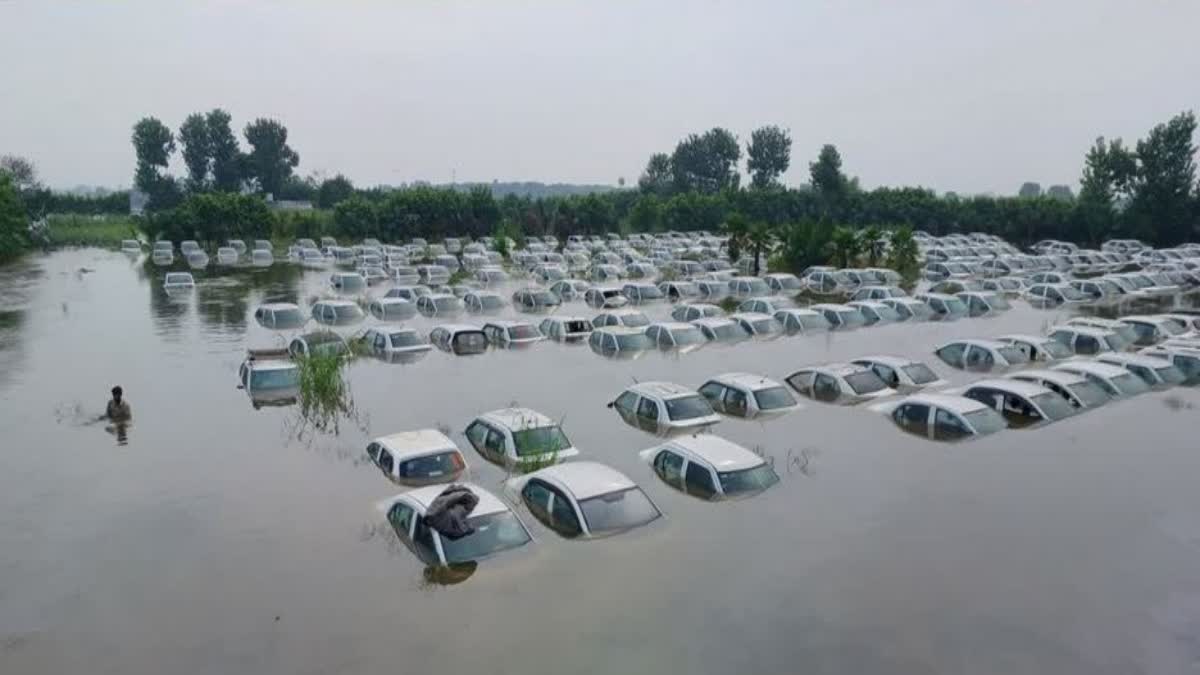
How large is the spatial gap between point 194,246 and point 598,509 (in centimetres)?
5825

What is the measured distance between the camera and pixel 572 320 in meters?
28.5

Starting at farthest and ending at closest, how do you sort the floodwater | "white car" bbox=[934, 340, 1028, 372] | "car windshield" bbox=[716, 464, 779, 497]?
1. "white car" bbox=[934, 340, 1028, 372]
2. "car windshield" bbox=[716, 464, 779, 497]
3. the floodwater

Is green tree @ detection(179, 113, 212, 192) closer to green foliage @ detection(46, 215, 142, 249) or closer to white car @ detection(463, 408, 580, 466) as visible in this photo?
green foliage @ detection(46, 215, 142, 249)

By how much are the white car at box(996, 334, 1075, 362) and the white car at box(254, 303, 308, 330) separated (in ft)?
74.9

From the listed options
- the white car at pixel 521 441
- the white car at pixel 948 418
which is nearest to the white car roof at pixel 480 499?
the white car at pixel 521 441

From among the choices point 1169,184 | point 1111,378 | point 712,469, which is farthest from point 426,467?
point 1169,184

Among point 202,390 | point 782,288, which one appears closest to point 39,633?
point 202,390

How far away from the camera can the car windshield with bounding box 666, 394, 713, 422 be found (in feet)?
58.0

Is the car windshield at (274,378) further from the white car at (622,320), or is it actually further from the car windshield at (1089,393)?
the car windshield at (1089,393)

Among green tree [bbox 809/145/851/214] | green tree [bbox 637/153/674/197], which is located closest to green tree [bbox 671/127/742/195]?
green tree [bbox 637/153/674/197]

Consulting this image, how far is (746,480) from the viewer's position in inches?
552

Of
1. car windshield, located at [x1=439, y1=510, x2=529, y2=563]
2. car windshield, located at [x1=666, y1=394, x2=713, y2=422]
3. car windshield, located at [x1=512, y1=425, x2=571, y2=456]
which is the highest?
car windshield, located at [x1=666, y1=394, x2=713, y2=422]

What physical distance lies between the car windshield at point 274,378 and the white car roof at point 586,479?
9.84 meters

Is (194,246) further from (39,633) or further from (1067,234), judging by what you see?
(1067,234)
